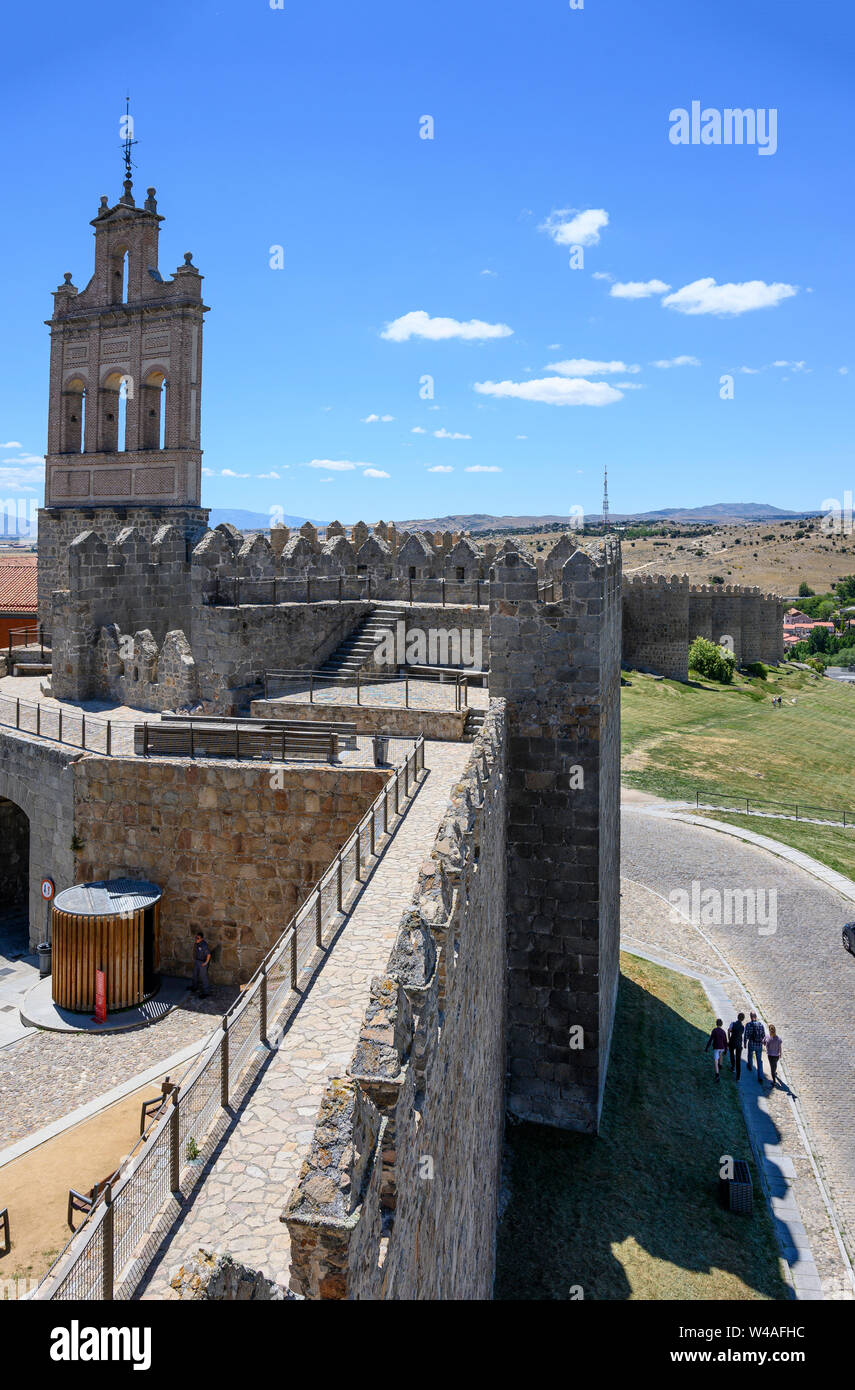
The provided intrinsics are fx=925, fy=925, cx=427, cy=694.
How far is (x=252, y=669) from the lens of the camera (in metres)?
16.7

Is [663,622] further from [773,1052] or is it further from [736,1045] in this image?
[773,1052]

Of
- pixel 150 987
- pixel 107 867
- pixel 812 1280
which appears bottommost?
pixel 812 1280

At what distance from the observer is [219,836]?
12.1 m

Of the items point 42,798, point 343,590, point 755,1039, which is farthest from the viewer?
point 343,590

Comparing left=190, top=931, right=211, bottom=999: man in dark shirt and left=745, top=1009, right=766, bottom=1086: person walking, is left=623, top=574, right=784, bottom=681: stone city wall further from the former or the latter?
left=190, top=931, right=211, bottom=999: man in dark shirt

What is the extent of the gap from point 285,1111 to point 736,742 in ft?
114

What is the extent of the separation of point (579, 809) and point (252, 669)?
7024mm

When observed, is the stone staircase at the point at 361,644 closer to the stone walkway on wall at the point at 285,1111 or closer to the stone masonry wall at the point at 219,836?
the stone masonry wall at the point at 219,836

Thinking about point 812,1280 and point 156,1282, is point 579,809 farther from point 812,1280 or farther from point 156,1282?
point 156,1282

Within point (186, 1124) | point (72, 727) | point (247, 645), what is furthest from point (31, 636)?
point (186, 1124)

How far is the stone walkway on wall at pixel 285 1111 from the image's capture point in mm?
4637

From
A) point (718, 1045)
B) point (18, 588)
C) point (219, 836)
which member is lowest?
point (718, 1045)
